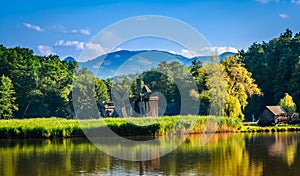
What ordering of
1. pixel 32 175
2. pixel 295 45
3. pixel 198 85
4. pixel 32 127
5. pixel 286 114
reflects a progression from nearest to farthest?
1. pixel 32 175
2. pixel 32 127
3. pixel 286 114
4. pixel 198 85
5. pixel 295 45

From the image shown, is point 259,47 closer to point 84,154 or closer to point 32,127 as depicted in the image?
point 32,127

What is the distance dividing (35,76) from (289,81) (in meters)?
27.0

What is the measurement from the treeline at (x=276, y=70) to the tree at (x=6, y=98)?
81.1 feet

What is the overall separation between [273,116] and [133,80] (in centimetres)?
1806

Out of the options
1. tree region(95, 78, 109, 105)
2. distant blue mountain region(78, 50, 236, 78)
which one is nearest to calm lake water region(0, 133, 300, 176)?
distant blue mountain region(78, 50, 236, 78)

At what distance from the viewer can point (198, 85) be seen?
44656mm

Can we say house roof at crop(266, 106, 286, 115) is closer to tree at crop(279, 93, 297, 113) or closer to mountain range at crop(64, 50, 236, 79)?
tree at crop(279, 93, 297, 113)

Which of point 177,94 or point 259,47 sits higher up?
point 259,47

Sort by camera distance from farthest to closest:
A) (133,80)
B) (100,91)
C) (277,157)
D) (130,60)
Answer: (100,91) < (133,80) < (130,60) < (277,157)

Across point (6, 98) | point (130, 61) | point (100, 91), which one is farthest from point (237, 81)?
point (6, 98)

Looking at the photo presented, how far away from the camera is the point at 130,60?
37.7 m

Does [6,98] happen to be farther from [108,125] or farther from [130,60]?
[108,125]

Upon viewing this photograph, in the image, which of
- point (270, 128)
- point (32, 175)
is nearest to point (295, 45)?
point (270, 128)

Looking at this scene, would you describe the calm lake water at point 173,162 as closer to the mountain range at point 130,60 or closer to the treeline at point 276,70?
the mountain range at point 130,60
